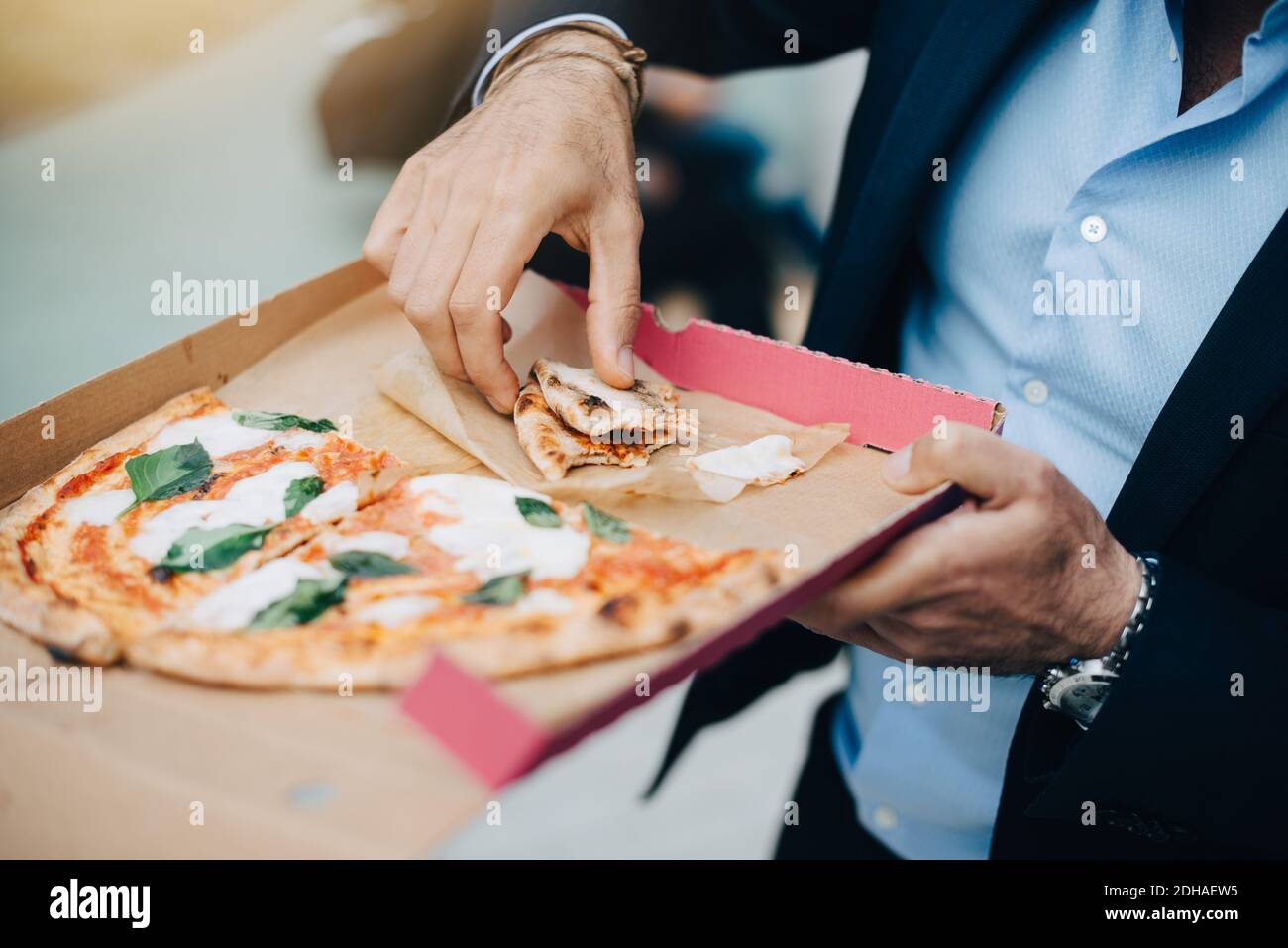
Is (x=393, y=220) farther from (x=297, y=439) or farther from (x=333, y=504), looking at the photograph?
(x=333, y=504)

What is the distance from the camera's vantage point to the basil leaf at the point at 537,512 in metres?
1.58

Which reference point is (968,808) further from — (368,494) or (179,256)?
(179,256)

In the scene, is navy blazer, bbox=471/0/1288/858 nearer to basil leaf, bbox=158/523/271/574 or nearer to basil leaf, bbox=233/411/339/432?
basil leaf, bbox=233/411/339/432

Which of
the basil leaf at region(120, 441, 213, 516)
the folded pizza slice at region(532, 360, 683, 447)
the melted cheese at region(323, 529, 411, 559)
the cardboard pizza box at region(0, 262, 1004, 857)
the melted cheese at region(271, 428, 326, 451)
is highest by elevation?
the folded pizza slice at region(532, 360, 683, 447)

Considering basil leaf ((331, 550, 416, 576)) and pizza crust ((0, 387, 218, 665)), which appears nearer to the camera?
pizza crust ((0, 387, 218, 665))

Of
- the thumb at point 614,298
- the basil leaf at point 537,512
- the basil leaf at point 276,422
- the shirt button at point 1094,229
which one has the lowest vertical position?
the basil leaf at point 537,512

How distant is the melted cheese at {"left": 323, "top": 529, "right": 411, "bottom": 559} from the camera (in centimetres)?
152

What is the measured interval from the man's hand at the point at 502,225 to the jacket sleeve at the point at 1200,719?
1.14 metres

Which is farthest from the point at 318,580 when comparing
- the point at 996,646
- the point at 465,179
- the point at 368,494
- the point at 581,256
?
the point at 581,256

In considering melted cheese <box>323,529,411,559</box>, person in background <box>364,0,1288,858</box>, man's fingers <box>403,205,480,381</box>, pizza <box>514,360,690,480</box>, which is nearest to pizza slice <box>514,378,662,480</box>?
pizza <box>514,360,690,480</box>

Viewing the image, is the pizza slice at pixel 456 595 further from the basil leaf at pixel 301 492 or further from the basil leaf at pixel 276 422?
the basil leaf at pixel 276 422

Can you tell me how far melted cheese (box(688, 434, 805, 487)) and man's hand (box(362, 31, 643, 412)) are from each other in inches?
10.8

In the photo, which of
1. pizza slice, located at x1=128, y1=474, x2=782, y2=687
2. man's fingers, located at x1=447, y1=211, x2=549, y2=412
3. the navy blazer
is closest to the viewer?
pizza slice, located at x1=128, y1=474, x2=782, y2=687

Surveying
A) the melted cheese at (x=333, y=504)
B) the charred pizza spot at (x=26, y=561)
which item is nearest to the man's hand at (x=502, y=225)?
the melted cheese at (x=333, y=504)
